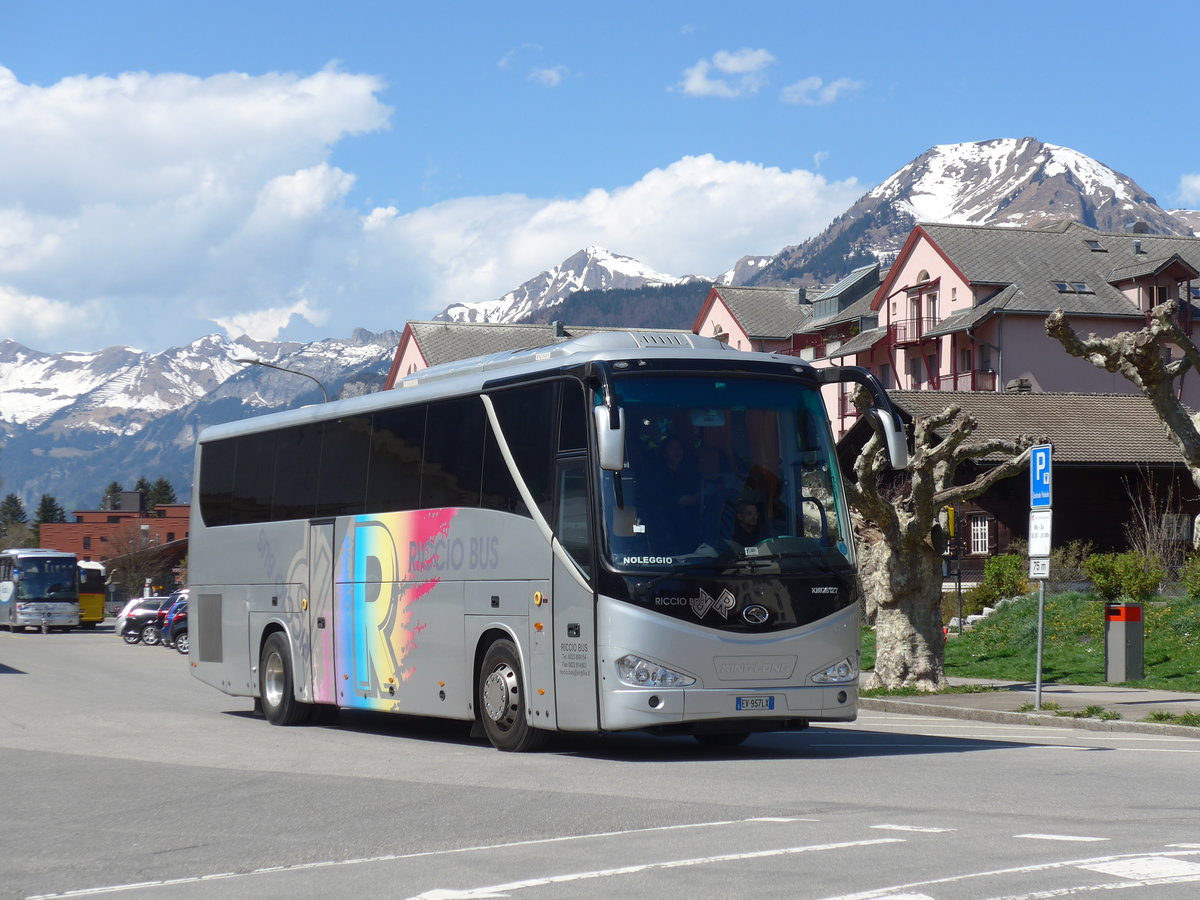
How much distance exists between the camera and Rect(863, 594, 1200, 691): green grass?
23961 millimetres

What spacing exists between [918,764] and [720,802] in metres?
3.17

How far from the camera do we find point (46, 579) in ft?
228

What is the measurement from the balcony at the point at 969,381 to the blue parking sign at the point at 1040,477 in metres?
50.8

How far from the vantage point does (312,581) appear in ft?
62.0

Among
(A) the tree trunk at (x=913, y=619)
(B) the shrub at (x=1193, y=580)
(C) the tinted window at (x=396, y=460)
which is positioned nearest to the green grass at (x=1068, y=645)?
(B) the shrub at (x=1193, y=580)

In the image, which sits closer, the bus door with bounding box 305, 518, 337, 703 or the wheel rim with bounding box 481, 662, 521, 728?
the wheel rim with bounding box 481, 662, 521, 728

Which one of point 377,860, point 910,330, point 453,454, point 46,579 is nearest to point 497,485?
point 453,454

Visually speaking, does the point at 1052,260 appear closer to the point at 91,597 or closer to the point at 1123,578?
the point at 1123,578

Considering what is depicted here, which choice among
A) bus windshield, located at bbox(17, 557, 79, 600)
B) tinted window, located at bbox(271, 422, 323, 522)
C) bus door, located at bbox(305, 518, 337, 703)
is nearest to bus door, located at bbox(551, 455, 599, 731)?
bus door, located at bbox(305, 518, 337, 703)

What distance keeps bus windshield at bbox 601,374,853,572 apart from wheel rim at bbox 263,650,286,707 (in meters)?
7.57

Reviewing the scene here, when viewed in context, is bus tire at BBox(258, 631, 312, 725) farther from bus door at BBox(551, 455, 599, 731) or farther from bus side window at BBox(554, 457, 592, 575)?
bus side window at BBox(554, 457, 592, 575)

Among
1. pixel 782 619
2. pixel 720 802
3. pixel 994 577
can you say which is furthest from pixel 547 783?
pixel 994 577

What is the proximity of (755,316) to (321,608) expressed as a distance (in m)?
74.3

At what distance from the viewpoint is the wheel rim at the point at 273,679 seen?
1972cm
